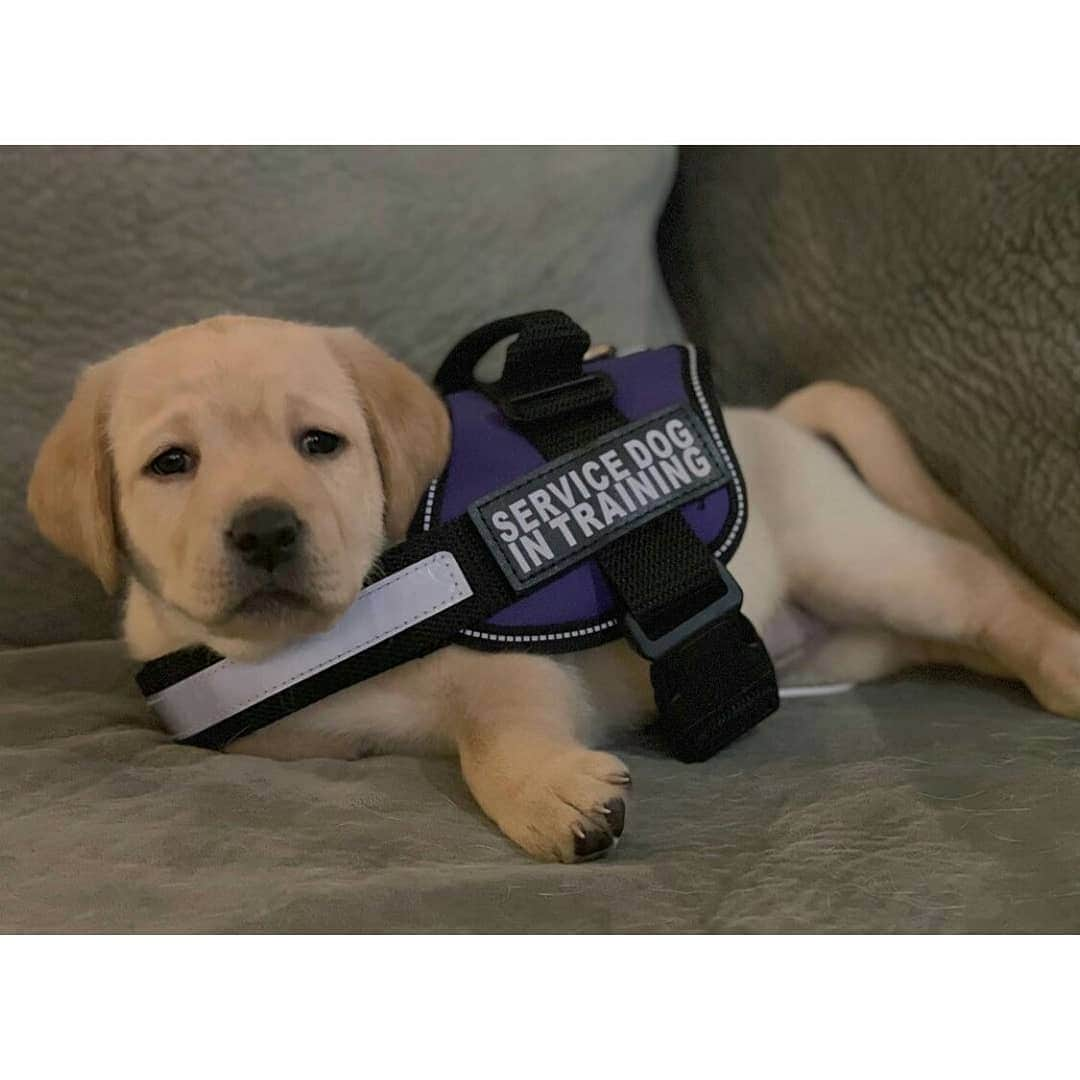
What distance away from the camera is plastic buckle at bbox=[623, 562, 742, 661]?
136cm

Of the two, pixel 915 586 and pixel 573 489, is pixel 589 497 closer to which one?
pixel 573 489

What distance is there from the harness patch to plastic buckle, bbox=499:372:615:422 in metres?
0.06

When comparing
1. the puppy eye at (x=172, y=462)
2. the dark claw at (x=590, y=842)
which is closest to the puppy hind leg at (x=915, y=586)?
the dark claw at (x=590, y=842)

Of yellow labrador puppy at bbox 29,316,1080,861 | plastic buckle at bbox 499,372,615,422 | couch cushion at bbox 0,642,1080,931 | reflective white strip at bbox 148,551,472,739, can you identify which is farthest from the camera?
plastic buckle at bbox 499,372,615,422

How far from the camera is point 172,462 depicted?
4.25 ft

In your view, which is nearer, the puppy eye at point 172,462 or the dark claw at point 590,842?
the dark claw at point 590,842

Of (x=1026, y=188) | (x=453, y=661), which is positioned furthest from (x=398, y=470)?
(x=1026, y=188)

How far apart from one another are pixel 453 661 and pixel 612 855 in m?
0.35

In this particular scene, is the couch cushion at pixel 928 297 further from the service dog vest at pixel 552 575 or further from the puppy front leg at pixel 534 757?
the puppy front leg at pixel 534 757

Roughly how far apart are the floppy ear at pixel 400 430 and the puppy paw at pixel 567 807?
37 cm

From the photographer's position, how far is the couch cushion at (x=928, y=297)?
1.51m

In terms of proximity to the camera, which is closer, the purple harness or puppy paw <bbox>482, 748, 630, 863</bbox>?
puppy paw <bbox>482, 748, 630, 863</bbox>

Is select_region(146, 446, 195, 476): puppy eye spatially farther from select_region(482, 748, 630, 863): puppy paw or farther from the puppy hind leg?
the puppy hind leg

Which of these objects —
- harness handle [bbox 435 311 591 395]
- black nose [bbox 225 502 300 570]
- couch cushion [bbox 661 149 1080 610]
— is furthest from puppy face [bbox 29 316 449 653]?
couch cushion [bbox 661 149 1080 610]
